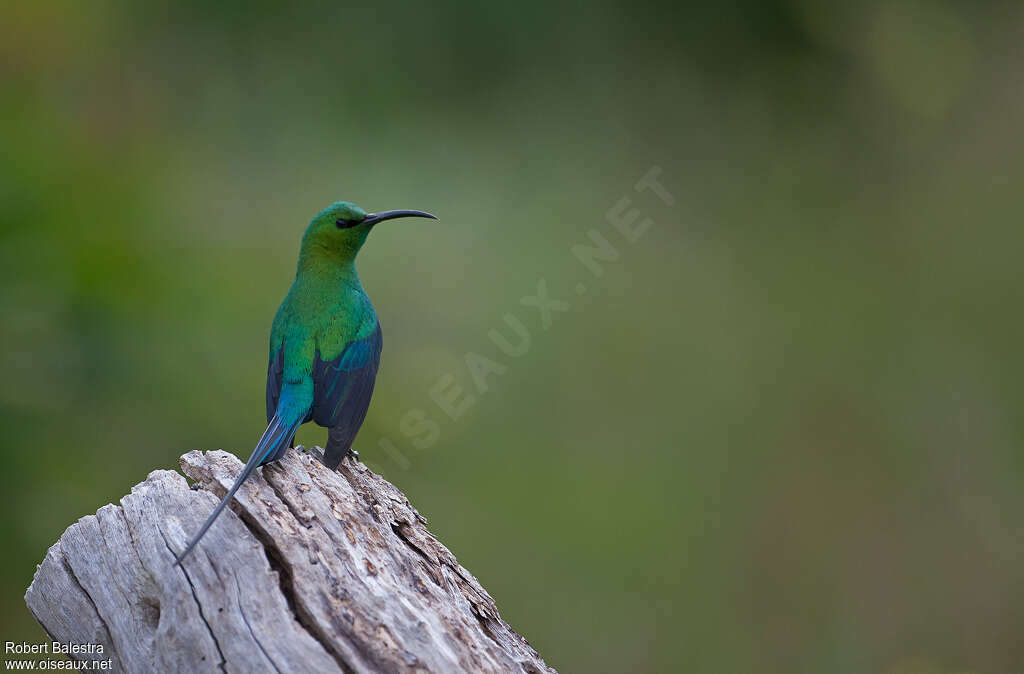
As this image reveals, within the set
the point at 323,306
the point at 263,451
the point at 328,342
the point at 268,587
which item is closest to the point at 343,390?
the point at 328,342

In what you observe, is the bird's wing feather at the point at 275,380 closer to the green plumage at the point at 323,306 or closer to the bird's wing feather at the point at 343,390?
the green plumage at the point at 323,306

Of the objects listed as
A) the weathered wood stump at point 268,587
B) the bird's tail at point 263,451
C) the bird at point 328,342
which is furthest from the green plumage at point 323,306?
the weathered wood stump at point 268,587

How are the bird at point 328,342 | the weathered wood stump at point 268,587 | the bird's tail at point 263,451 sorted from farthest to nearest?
the bird at point 328,342, the bird's tail at point 263,451, the weathered wood stump at point 268,587

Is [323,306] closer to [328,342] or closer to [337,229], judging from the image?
[328,342]

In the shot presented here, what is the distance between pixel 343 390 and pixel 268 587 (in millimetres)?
1123

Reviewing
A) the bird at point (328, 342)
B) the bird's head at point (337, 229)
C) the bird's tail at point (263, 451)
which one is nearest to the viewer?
the bird's tail at point (263, 451)

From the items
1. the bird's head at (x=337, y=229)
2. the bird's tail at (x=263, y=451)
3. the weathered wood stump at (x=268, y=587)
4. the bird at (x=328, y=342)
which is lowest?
the weathered wood stump at (x=268, y=587)

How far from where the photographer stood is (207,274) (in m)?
6.19


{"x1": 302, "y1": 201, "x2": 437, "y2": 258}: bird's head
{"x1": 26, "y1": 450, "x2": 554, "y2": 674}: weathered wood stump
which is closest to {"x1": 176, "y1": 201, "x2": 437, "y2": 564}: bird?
{"x1": 302, "y1": 201, "x2": 437, "y2": 258}: bird's head

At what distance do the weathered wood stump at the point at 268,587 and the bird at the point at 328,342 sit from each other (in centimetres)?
42

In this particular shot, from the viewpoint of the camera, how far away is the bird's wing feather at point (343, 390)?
11.2 ft

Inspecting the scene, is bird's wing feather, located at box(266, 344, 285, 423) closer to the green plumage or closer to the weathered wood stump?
the green plumage

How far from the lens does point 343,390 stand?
3.49m

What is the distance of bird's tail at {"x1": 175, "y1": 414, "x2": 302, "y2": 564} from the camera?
2568 millimetres
